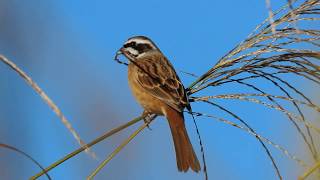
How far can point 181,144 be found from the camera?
3277 mm

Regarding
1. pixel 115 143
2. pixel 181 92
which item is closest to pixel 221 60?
pixel 181 92

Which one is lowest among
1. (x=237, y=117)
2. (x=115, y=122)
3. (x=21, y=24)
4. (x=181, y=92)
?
(x=237, y=117)

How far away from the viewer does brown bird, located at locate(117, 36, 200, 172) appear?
10.5 ft

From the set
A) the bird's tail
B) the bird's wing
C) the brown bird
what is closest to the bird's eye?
the brown bird

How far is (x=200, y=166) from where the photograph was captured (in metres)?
3.14

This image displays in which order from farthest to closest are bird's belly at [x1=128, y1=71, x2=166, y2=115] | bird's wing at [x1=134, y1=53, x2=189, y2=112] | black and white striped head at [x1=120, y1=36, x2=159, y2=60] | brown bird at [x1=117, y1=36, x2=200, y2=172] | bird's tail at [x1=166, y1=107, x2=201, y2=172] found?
black and white striped head at [x1=120, y1=36, x2=159, y2=60], bird's belly at [x1=128, y1=71, x2=166, y2=115], bird's wing at [x1=134, y1=53, x2=189, y2=112], brown bird at [x1=117, y1=36, x2=200, y2=172], bird's tail at [x1=166, y1=107, x2=201, y2=172]

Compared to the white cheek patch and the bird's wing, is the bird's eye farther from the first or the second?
the bird's wing

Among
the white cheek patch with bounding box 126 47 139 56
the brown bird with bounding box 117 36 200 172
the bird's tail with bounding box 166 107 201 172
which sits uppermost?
the white cheek patch with bounding box 126 47 139 56

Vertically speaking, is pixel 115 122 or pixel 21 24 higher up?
pixel 21 24

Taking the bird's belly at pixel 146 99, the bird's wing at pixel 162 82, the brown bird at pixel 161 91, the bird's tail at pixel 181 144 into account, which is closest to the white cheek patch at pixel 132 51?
the brown bird at pixel 161 91

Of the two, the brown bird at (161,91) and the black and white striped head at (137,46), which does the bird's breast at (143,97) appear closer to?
the brown bird at (161,91)

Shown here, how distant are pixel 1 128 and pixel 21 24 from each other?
945 mm

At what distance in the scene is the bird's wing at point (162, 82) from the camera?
3.57 meters

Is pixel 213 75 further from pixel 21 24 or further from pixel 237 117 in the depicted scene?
pixel 21 24
